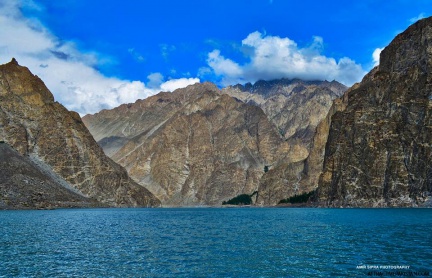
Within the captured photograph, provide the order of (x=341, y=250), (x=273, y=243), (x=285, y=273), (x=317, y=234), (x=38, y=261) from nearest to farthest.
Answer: (x=285, y=273)
(x=38, y=261)
(x=341, y=250)
(x=273, y=243)
(x=317, y=234)

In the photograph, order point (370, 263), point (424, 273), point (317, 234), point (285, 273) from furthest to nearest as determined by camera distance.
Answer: point (317, 234), point (370, 263), point (285, 273), point (424, 273)

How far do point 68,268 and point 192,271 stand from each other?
13.1 m

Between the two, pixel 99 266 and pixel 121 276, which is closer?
pixel 121 276

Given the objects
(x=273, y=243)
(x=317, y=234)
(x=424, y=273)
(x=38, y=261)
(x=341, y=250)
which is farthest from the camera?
(x=317, y=234)

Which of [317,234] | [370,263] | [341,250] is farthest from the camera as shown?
[317,234]

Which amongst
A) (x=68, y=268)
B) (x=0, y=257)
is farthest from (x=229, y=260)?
(x=0, y=257)

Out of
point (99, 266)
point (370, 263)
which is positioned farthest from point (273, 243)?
point (99, 266)

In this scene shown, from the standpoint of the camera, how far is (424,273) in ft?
131

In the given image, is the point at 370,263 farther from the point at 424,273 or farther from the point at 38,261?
the point at 38,261

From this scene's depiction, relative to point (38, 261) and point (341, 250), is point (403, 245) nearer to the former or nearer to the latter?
point (341, 250)

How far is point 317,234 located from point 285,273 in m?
36.1

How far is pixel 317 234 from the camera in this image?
77000 millimetres

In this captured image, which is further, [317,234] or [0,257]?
[317,234]

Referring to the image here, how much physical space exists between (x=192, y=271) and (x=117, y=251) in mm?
17443
